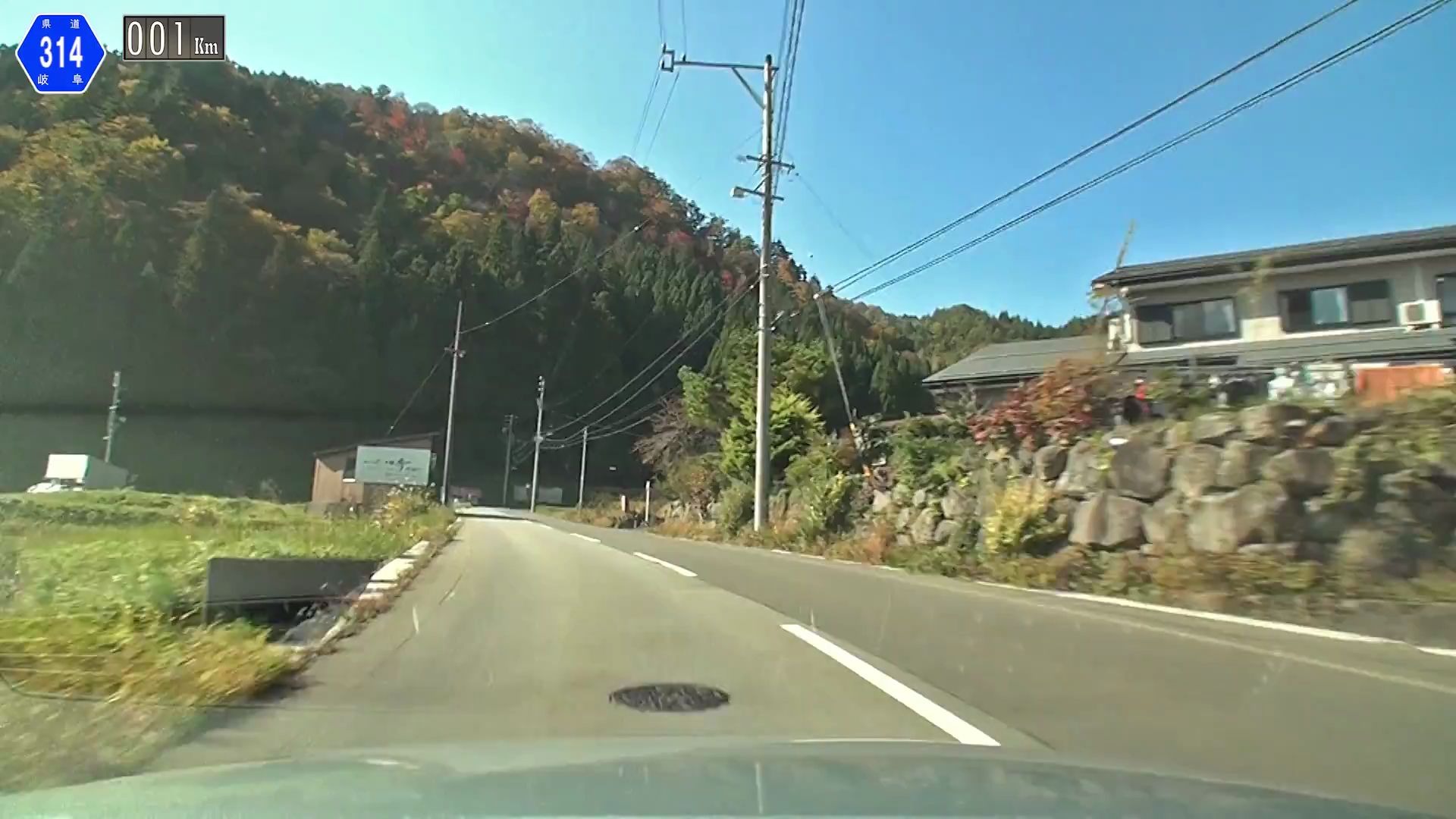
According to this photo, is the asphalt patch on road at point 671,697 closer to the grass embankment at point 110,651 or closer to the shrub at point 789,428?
the grass embankment at point 110,651

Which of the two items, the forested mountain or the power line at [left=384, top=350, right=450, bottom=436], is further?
the power line at [left=384, top=350, right=450, bottom=436]

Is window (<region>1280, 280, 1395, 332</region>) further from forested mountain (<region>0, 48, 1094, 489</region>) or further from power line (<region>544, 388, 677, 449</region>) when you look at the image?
power line (<region>544, 388, 677, 449</region>)

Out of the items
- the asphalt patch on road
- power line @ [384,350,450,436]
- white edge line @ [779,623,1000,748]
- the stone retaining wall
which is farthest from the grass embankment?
power line @ [384,350,450,436]

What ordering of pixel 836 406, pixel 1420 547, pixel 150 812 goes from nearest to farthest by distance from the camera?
pixel 150 812 → pixel 1420 547 → pixel 836 406

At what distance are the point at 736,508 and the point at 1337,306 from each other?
1893cm

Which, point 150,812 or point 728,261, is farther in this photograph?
point 728,261

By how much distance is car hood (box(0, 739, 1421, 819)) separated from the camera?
3.22 meters

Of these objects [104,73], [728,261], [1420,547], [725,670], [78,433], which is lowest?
[725,670]

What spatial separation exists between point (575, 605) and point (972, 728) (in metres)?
7.29

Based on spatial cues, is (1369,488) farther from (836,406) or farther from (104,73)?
(836,406)

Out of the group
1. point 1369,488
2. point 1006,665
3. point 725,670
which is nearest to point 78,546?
point 725,670

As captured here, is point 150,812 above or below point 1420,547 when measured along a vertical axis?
below

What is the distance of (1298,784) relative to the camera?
14.9 ft

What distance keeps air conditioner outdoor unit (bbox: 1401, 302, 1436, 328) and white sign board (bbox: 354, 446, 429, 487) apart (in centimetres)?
4135
